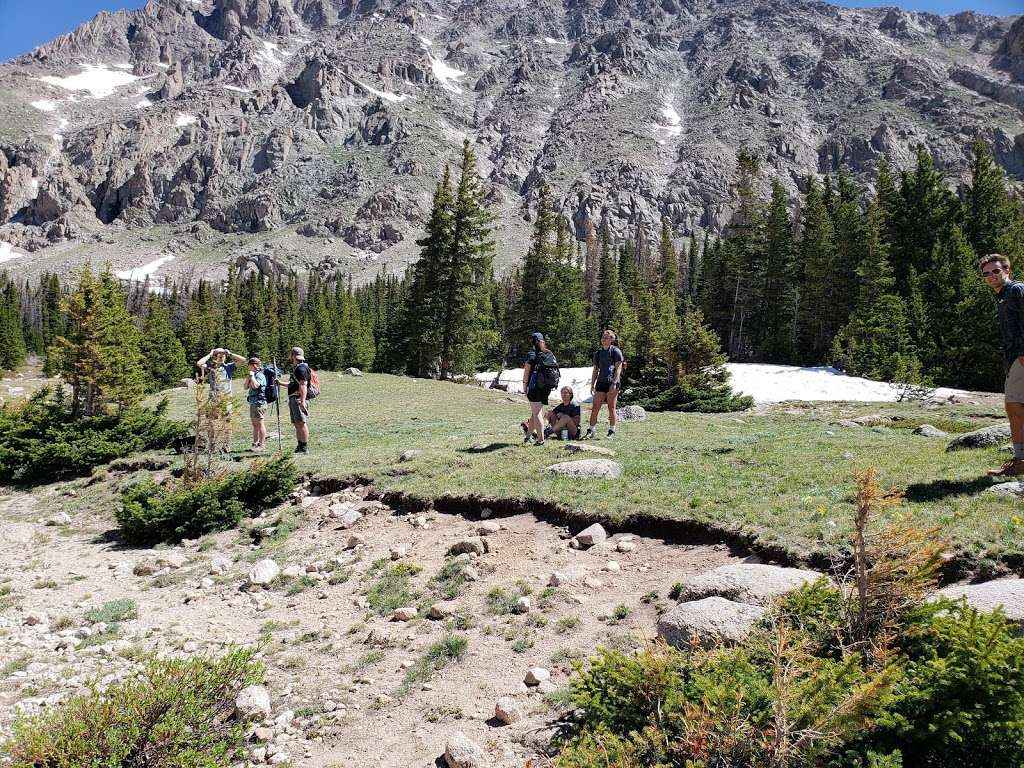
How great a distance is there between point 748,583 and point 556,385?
7.11 m

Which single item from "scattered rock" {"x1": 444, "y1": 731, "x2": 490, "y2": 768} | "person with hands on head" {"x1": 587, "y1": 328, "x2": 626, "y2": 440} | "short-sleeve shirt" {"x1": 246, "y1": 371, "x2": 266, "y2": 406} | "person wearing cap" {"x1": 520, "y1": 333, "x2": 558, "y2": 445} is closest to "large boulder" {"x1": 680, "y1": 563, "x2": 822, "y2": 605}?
"scattered rock" {"x1": 444, "y1": 731, "x2": 490, "y2": 768}

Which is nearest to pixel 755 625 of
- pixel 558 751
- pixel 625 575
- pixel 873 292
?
pixel 558 751

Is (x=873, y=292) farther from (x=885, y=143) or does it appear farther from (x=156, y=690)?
(x=885, y=143)

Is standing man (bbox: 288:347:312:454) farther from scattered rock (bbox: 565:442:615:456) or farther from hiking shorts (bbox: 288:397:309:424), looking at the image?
scattered rock (bbox: 565:442:615:456)

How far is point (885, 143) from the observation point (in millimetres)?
193250

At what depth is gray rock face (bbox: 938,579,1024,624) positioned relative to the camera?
404 centimetres

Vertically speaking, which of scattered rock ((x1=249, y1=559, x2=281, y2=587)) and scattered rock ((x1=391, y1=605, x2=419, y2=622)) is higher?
scattered rock ((x1=391, y1=605, x2=419, y2=622))

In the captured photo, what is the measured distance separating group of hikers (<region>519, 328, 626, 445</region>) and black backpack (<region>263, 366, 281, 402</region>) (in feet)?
23.2

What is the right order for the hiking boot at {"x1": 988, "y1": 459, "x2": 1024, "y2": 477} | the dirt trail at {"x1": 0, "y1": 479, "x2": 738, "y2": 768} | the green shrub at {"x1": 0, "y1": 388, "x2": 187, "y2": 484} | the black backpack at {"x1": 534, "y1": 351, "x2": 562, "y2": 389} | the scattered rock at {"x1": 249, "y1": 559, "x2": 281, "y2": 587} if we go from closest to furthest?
the dirt trail at {"x1": 0, "y1": 479, "x2": 738, "y2": 768} < the hiking boot at {"x1": 988, "y1": 459, "x2": 1024, "y2": 477} < the scattered rock at {"x1": 249, "y1": 559, "x2": 281, "y2": 587} < the black backpack at {"x1": 534, "y1": 351, "x2": 562, "y2": 389} < the green shrub at {"x1": 0, "y1": 388, "x2": 187, "y2": 484}

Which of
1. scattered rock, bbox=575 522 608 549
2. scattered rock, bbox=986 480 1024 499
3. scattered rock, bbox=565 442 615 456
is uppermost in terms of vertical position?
scattered rock, bbox=986 480 1024 499

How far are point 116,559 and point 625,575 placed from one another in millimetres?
8253

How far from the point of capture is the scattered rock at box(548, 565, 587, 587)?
270 inches

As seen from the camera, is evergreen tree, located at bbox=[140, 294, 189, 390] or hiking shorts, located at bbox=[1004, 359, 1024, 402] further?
evergreen tree, located at bbox=[140, 294, 189, 390]

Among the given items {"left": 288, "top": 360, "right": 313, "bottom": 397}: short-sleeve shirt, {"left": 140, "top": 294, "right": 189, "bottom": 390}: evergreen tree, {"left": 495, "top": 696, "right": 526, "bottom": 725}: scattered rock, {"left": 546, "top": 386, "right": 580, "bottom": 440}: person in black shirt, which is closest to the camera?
{"left": 495, "top": 696, "right": 526, "bottom": 725}: scattered rock
